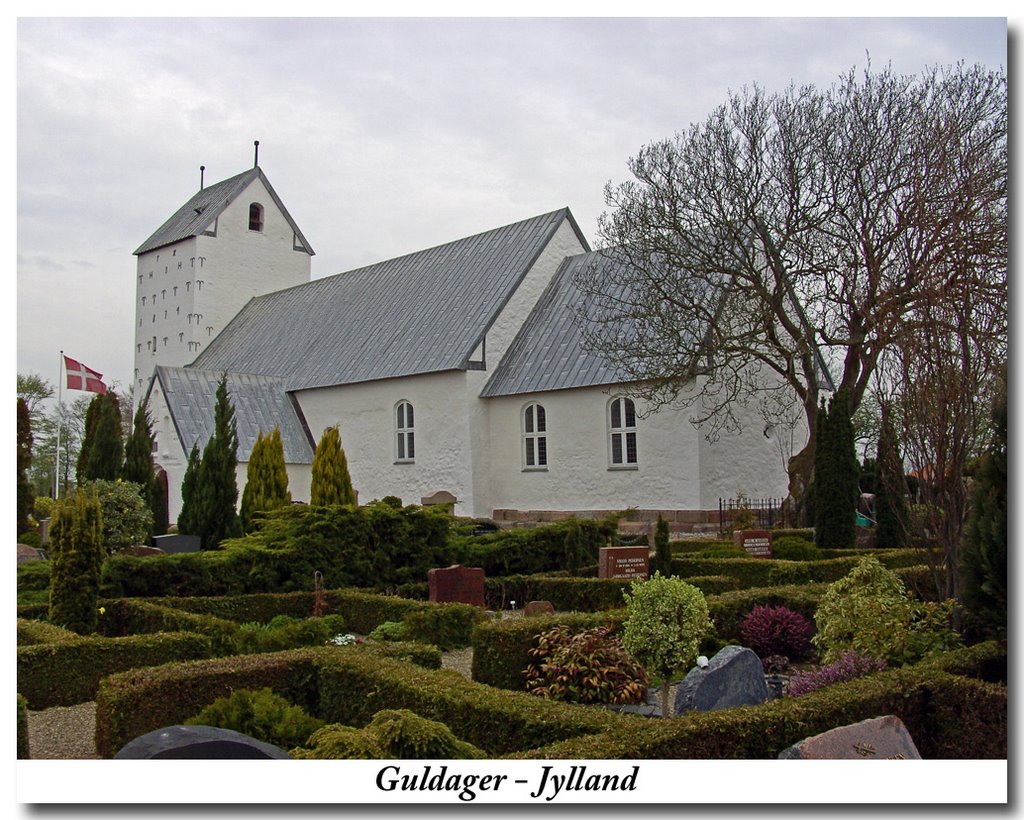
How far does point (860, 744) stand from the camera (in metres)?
4.36

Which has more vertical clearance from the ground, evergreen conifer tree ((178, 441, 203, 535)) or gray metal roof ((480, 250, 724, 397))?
gray metal roof ((480, 250, 724, 397))

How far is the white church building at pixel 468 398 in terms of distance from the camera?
19453 mm

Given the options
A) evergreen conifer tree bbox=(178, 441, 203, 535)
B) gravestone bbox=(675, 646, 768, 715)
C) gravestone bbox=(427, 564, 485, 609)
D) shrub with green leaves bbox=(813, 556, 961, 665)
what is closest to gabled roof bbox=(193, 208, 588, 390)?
evergreen conifer tree bbox=(178, 441, 203, 535)

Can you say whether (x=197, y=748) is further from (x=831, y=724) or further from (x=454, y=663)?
(x=454, y=663)

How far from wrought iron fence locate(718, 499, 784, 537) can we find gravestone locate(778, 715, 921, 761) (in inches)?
520

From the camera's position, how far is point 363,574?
11.4 meters

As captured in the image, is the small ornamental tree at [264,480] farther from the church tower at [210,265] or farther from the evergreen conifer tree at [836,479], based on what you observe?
the church tower at [210,265]

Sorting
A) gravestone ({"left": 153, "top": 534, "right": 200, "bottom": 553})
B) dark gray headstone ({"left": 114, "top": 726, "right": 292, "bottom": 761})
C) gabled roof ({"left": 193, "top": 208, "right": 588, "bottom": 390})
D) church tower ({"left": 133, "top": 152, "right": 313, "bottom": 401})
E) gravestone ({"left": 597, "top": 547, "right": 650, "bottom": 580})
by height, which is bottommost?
dark gray headstone ({"left": 114, "top": 726, "right": 292, "bottom": 761})

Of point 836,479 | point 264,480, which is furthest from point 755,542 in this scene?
point 264,480

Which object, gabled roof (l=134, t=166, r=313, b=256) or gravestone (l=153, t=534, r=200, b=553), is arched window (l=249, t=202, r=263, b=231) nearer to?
gabled roof (l=134, t=166, r=313, b=256)

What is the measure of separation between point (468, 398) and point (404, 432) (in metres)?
2.55

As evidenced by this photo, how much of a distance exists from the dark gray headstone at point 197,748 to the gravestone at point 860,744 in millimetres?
2305

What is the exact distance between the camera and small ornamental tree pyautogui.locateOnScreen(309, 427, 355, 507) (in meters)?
15.4

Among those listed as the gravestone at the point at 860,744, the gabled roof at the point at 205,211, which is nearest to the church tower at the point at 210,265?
the gabled roof at the point at 205,211
